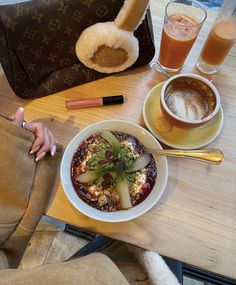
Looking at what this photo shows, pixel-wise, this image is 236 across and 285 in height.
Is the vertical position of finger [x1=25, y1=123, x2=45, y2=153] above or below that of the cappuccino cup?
below

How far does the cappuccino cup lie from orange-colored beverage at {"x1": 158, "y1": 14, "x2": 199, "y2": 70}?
0.07 m

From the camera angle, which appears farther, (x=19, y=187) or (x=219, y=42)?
(x=219, y=42)

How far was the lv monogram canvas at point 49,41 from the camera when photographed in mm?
552

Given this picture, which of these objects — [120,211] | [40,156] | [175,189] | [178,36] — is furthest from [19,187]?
[178,36]

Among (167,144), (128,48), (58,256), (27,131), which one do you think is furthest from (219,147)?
(58,256)

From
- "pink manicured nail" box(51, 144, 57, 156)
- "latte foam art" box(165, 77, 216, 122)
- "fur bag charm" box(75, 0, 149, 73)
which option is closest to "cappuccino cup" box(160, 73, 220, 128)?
"latte foam art" box(165, 77, 216, 122)

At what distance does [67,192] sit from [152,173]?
0.16m

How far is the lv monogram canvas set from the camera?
0.55 meters

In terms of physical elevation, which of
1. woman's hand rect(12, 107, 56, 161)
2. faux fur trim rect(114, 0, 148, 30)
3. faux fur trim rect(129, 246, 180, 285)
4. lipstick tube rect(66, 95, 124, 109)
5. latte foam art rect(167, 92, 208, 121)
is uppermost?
faux fur trim rect(114, 0, 148, 30)

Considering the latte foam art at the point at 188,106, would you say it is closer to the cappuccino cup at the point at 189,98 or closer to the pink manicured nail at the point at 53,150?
the cappuccino cup at the point at 189,98

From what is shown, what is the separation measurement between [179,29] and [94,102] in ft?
0.75

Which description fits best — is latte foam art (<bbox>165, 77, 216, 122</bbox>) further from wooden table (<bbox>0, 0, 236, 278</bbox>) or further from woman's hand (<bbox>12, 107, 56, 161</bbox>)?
woman's hand (<bbox>12, 107, 56, 161</bbox>)

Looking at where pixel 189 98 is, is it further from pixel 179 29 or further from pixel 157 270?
pixel 157 270

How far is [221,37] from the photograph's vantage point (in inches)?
25.4
